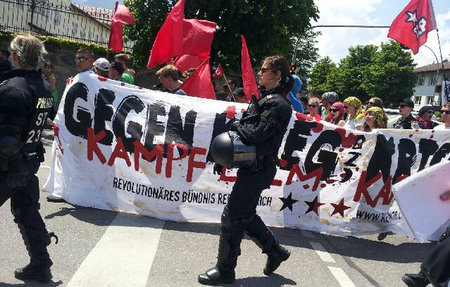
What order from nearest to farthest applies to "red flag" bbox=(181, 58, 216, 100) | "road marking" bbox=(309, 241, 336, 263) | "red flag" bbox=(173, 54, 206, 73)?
1. "road marking" bbox=(309, 241, 336, 263)
2. "red flag" bbox=(181, 58, 216, 100)
3. "red flag" bbox=(173, 54, 206, 73)

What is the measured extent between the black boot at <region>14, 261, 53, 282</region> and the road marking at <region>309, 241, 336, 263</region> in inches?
105

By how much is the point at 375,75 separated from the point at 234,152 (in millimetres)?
70756

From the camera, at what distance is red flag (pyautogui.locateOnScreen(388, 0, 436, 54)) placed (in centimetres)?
1007

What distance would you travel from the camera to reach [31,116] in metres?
3.58

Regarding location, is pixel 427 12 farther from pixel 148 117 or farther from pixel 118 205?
pixel 118 205

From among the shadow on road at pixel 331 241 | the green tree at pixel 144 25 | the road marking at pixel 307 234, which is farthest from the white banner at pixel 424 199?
the green tree at pixel 144 25

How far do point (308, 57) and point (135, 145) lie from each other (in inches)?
2694

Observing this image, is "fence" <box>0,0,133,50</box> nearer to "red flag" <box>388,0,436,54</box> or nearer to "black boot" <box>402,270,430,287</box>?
"red flag" <box>388,0,436,54</box>

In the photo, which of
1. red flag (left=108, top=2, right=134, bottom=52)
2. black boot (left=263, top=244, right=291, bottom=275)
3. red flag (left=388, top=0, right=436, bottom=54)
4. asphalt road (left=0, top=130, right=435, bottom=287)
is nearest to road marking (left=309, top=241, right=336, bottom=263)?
asphalt road (left=0, top=130, right=435, bottom=287)

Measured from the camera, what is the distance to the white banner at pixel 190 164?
19.0 ft

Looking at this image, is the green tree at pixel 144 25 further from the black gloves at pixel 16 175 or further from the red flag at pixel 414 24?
the black gloves at pixel 16 175

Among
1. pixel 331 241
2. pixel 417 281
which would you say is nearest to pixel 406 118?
pixel 331 241

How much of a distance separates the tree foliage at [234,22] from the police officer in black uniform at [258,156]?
11.3 meters

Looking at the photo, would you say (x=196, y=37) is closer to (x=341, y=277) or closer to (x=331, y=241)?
(x=331, y=241)
